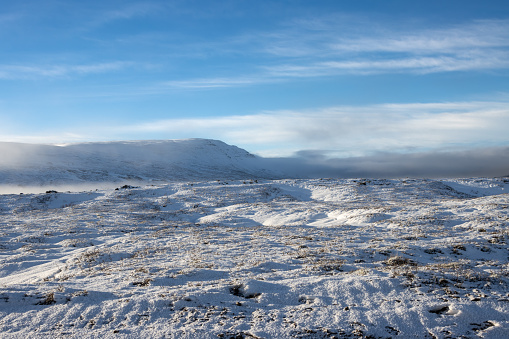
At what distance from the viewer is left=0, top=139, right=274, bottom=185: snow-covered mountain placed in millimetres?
92375

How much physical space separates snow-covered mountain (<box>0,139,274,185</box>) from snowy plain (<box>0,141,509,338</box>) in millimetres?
67914

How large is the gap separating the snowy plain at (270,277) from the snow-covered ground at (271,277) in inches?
1.8

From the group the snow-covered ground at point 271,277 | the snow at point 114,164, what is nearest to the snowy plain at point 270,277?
the snow-covered ground at point 271,277

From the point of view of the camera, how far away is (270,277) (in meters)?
12.1

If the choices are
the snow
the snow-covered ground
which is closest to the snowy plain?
the snow-covered ground

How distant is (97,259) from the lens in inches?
659

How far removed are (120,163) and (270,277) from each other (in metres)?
131

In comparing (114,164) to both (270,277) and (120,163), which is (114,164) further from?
(270,277)

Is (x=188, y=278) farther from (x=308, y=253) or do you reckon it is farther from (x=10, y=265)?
(x=10, y=265)

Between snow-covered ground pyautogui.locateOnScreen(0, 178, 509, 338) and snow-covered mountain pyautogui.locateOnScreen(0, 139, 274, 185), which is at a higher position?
snow-covered mountain pyautogui.locateOnScreen(0, 139, 274, 185)

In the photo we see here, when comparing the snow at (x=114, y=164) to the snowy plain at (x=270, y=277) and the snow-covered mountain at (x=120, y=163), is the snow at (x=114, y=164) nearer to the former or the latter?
the snow-covered mountain at (x=120, y=163)

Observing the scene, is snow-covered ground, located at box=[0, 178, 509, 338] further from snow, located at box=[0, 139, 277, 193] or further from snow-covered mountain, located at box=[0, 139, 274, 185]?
snow-covered mountain, located at box=[0, 139, 274, 185]

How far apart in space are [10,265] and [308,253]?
1449 centimetres

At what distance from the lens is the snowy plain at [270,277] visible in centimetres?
841
